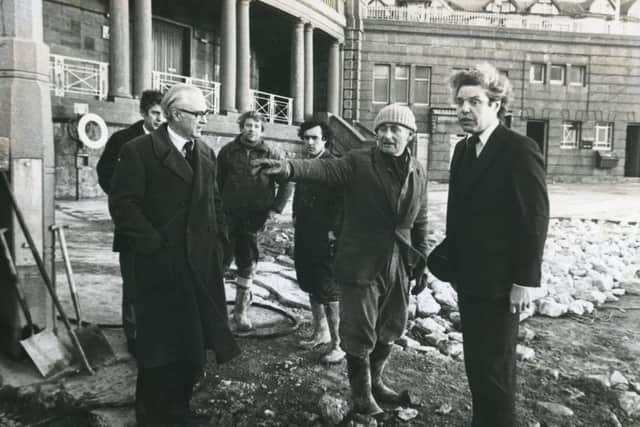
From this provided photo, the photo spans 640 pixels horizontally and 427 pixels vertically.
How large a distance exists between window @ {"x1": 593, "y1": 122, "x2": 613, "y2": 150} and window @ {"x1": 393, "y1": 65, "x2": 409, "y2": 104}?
9926 mm

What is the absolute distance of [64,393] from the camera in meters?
3.45

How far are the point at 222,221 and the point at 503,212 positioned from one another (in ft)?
5.76

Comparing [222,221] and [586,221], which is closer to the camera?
[222,221]

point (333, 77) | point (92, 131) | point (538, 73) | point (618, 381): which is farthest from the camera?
point (538, 73)

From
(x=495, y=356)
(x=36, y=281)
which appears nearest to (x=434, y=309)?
(x=495, y=356)

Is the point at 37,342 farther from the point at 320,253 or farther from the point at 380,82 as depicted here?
the point at 380,82

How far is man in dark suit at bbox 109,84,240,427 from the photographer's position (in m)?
2.96

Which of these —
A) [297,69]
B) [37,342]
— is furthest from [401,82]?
[37,342]

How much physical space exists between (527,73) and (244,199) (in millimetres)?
24093

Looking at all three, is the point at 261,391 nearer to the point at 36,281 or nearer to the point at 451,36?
the point at 36,281

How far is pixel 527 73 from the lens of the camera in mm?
25422

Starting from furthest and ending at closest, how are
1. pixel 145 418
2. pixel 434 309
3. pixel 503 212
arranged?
pixel 434 309 < pixel 145 418 < pixel 503 212

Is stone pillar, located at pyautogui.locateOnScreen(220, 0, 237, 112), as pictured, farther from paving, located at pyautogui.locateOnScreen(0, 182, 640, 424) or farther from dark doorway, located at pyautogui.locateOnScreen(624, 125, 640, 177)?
dark doorway, located at pyautogui.locateOnScreen(624, 125, 640, 177)

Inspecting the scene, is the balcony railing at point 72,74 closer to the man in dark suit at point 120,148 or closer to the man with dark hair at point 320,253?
the man in dark suit at point 120,148
